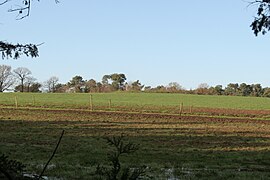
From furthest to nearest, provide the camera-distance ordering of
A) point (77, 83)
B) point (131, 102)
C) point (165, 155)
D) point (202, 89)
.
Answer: point (77, 83) → point (202, 89) → point (131, 102) → point (165, 155)

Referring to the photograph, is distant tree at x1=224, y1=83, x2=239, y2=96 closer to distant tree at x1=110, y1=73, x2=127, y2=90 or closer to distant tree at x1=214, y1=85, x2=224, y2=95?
distant tree at x1=214, y1=85, x2=224, y2=95

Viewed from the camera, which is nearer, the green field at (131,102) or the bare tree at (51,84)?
the green field at (131,102)

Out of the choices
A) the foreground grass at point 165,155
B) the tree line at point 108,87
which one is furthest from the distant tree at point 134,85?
the foreground grass at point 165,155

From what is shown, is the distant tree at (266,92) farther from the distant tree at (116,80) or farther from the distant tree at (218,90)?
the distant tree at (116,80)

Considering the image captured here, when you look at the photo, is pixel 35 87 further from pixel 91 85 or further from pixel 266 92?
pixel 266 92

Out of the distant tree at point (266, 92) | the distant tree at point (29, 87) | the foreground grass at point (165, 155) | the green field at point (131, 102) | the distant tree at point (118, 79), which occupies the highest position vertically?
the distant tree at point (118, 79)

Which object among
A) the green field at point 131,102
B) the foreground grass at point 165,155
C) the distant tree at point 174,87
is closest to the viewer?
the foreground grass at point 165,155

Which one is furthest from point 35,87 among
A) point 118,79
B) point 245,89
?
point 245,89

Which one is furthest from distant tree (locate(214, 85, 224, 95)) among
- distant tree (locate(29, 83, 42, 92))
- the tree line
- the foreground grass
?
the foreground grass

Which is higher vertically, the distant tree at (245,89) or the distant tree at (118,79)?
the distant tree at (118,79)

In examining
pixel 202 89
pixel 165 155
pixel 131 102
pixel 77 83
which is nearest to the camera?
pixel 165 155

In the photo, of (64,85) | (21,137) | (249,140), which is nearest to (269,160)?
(249,140)

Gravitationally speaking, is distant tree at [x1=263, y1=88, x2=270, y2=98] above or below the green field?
above

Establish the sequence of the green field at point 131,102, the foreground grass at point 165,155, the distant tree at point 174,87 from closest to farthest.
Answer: the foreground grass at point 165,155
the green field at point 131,102
the distant tree at point 174,87
